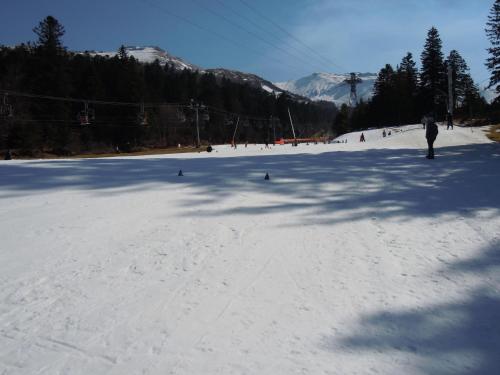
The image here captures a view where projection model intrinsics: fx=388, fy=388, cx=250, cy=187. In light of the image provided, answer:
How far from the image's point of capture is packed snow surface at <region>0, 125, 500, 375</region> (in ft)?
9.59

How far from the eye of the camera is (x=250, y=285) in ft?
13.3

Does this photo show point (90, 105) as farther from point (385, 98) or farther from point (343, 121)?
point (343, 121)

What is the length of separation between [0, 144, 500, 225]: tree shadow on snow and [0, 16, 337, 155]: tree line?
117 ft

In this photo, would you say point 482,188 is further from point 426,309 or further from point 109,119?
point 109,119

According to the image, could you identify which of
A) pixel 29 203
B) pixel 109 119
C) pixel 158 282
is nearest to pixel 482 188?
pixel 158 282

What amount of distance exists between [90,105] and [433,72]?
75964 millimetres

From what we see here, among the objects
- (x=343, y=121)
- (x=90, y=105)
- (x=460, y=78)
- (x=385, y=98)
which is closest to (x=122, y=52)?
(x=90, y=105)

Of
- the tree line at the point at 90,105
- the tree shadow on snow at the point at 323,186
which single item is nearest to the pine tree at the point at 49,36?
the tree line at the point at 90,105

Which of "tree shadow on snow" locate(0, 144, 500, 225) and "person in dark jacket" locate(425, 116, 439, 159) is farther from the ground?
"person in dark jacket" locate(425, 116, 439, 159)

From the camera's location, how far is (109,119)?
83938 mm

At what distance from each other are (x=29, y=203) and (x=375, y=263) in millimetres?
6593

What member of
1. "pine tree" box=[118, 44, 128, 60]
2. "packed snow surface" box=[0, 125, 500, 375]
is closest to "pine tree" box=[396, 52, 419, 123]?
"pine tree" box=[118, 44, 128, 60]

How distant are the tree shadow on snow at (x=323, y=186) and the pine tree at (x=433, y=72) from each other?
8201cm

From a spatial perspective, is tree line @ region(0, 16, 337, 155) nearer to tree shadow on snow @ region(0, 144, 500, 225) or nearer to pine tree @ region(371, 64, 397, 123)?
pine tree @ region(371, 64, 397, 123)
